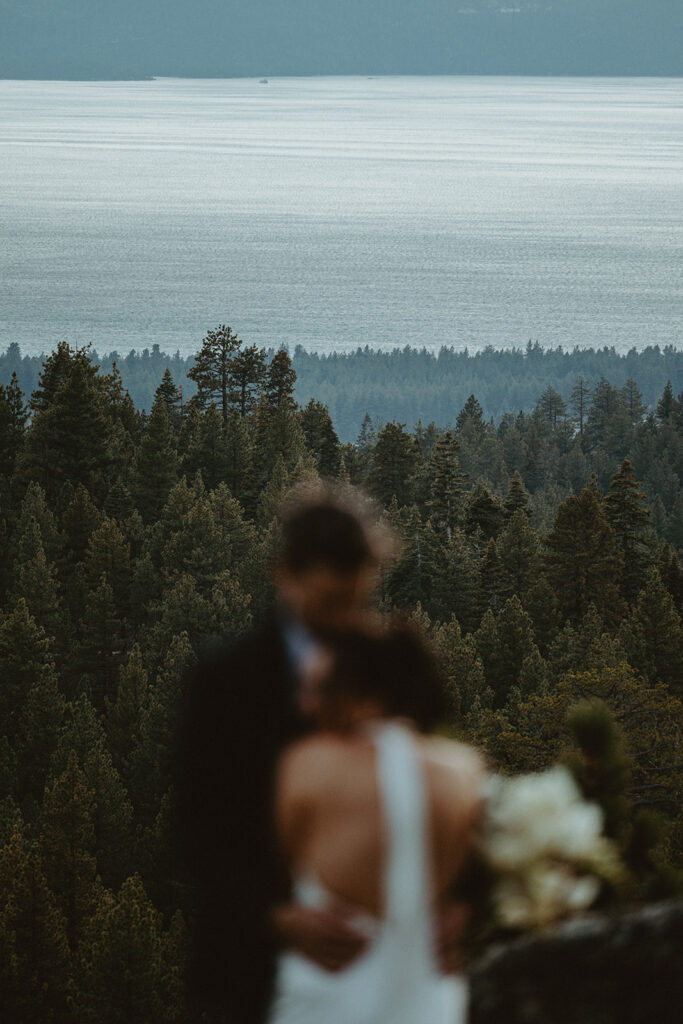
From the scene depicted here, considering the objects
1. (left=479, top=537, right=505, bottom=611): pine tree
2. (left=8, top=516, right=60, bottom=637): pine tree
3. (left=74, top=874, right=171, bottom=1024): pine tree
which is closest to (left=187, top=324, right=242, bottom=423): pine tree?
(left=479, top=537, right=505, bottom=611): pine tree

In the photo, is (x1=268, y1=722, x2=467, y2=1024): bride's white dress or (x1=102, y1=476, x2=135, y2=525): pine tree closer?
(x1=268, y1=722, x2=467, y2=1024): bride's white dress

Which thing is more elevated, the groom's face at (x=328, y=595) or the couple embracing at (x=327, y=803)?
the groom's face at (x=328, y=595)

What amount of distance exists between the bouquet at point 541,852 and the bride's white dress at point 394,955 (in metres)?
0.34

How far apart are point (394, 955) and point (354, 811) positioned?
40 cm

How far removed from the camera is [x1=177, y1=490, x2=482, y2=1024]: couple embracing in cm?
310

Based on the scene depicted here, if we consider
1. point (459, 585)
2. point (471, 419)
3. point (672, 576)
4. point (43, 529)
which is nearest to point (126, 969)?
point (43, 529)

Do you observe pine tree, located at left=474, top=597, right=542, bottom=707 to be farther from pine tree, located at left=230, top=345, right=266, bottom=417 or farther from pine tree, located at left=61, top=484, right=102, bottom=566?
pine tree, located at left=230, top=345, right=266, bottom=417

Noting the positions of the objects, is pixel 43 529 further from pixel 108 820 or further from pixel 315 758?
pixel 315 758

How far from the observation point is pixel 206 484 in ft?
296

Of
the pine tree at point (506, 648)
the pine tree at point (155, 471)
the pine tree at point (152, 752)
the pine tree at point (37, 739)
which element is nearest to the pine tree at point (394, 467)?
the pine tree at point (155, 471)

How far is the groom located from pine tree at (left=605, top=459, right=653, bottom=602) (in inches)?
2762

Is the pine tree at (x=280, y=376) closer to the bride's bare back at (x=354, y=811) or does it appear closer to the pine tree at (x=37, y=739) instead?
the pine tree at (x=37, y=739)

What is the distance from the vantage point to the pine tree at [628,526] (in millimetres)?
72750

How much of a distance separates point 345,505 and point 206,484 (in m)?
87.3
